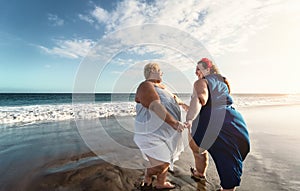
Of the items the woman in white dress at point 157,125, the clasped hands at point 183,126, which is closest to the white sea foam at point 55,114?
the woman in white dress at point 157,125

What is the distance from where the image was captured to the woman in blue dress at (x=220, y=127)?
8.05ft

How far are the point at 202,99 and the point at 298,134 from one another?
19.8ft

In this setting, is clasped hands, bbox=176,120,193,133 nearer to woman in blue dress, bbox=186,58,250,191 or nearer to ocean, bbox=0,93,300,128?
woman in blue dress, bbox=186,58,250,191

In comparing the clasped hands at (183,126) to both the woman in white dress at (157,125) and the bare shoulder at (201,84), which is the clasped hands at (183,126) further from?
the bare shoulder at (201,84)

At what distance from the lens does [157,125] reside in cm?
262

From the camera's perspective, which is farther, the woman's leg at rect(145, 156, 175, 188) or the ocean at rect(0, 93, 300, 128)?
the ocean at rect(0, 93, 300, 128)

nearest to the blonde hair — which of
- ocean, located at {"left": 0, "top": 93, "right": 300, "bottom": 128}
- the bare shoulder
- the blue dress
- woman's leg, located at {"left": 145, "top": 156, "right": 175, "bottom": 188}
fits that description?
the bare shoulder

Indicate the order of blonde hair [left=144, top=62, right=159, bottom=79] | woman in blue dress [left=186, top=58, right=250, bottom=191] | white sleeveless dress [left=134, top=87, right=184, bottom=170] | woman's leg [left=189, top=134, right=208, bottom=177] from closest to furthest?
woman in blue dress [left=186, top=58, right=250, bottom=191] < white sleeveless dress [left=134, top=87, right=184, bottom=170] < blonde hair [left=144, top=62, right=159, bottom=79] < woman's leg [left=189, top=134, right=208, bottom=177]

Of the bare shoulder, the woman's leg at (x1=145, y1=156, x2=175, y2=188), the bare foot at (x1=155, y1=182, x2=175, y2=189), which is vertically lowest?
the bare foot at (x1=155, y1=182, x2=175, y2=189)

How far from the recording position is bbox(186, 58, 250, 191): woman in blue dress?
8.05ft

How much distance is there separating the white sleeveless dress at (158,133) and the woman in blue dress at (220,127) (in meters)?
0.32

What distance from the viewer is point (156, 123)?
8.58 feet

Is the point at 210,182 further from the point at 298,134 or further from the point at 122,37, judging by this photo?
the point at 298,134

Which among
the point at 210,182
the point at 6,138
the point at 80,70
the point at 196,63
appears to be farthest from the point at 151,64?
the point at 6,138
